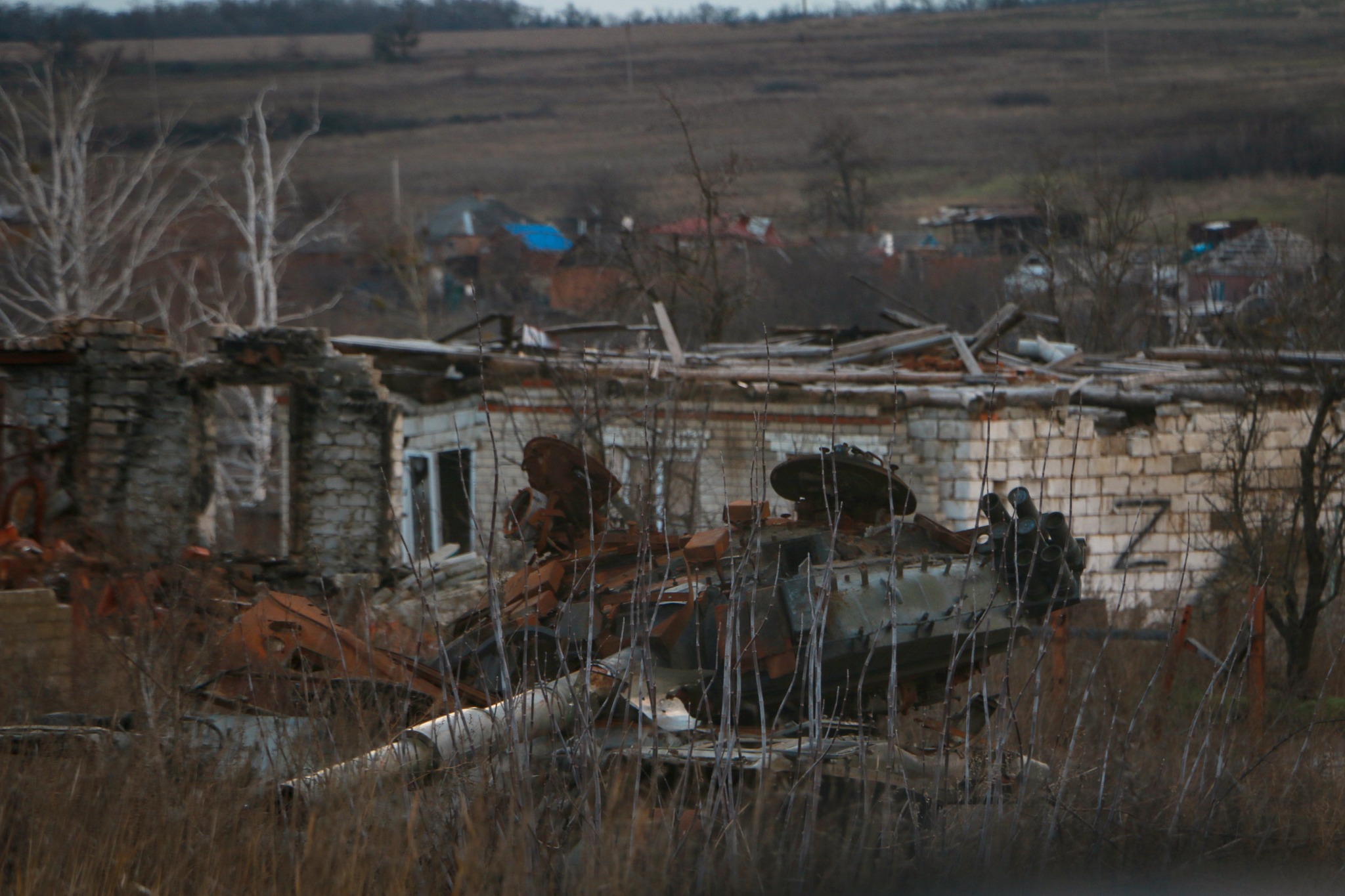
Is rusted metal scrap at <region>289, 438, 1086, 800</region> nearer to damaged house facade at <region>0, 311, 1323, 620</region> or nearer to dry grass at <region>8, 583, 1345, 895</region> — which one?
dry grass at <region>8, 583, 1345, 895</region>

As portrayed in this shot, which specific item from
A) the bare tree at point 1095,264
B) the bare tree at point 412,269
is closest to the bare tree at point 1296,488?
the bare tree at point 1095,264

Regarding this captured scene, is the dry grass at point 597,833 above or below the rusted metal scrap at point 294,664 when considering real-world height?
above

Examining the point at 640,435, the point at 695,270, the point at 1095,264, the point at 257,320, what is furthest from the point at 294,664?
the point at 1095,264

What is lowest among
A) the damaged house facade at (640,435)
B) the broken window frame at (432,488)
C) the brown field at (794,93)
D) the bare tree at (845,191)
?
the broken window frame at (432,488)

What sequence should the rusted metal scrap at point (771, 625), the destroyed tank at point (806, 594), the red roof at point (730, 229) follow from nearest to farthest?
the rusted metal scrap at point (771, 625) → the destroyed tank at point (806, 594) → the red roof at point (730, 229)

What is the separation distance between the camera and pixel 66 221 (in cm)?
2695

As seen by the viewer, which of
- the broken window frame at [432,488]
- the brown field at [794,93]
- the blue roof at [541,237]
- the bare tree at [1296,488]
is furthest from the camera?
the brown field at [794,93]

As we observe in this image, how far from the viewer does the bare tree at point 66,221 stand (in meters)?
26.2

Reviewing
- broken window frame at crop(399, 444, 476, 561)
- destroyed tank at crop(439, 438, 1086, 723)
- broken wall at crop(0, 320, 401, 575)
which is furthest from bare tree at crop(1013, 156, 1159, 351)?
destroyed tank at crop(439, 438, 1086, 723)

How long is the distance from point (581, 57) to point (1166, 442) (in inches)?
3974

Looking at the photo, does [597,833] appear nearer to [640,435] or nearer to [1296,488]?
[1296,488]

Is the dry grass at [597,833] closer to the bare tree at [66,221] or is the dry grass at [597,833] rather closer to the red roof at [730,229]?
the red roof at [730,229]

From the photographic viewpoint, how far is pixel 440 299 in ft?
139

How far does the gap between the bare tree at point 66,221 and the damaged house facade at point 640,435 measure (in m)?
12.2
